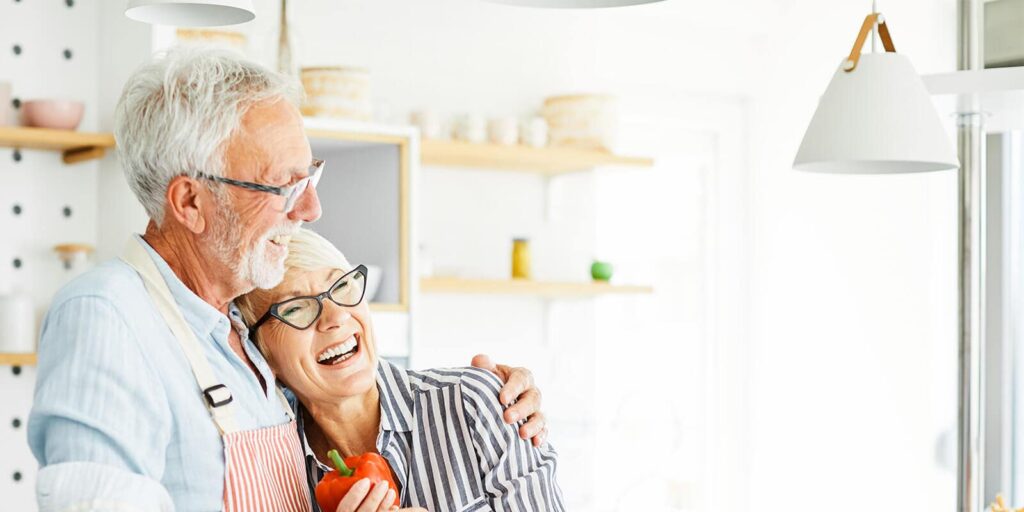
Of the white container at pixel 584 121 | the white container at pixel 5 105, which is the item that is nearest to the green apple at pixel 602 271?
the white container at pixel 584 121

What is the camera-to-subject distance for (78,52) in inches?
133

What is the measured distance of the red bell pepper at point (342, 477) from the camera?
1.50 metres

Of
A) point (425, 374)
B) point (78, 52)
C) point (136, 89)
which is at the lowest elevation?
point (425, 374)

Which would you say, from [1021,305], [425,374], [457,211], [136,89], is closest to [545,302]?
[457,211]

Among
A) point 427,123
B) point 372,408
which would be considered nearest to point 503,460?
point 372,408

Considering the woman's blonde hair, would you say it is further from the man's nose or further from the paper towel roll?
the paper towel roll

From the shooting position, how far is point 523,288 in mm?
3895

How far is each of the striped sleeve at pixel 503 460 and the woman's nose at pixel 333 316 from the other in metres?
0.21

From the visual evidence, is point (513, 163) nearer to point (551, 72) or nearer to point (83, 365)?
point (551, 72)

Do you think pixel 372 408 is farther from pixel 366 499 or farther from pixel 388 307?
pixel 388 307

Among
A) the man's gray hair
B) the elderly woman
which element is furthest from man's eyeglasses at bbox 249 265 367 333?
the man's gray hair

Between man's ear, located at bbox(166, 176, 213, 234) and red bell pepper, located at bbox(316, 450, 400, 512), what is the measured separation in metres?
0.34

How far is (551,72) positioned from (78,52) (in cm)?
168

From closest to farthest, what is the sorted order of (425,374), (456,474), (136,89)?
(136,89), (456,474), (425,374)
